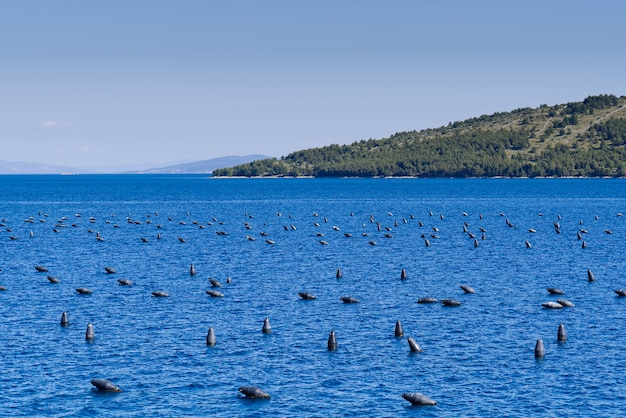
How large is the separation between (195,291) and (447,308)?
930 inches

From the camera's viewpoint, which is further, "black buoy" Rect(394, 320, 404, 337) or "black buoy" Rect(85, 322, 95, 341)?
"black buoy" Rect(394, 320, 404, 337)

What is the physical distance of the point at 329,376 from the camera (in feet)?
172

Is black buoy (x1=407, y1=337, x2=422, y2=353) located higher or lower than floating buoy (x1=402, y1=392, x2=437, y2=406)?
higher

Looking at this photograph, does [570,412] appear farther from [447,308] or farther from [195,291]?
[195,291]

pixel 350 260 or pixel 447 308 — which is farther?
pixel 350 260

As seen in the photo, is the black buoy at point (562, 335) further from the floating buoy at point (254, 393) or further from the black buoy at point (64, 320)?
Result: the black buoy at point (64, 320)

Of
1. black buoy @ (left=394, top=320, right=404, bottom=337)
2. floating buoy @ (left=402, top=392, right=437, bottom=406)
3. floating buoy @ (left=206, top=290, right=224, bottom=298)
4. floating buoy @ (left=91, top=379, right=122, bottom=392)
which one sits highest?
floating buoy @ (left=206, top=290, right=224, bottom=298)

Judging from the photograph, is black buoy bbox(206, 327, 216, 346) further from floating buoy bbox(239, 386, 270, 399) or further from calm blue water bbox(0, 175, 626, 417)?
floating buoy bbox(239, 386, 270, 399)

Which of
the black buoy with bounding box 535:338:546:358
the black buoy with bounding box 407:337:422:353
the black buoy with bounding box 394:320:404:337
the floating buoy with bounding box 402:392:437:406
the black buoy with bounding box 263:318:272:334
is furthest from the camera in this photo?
the black buoy with bounding box 263:318:272:334

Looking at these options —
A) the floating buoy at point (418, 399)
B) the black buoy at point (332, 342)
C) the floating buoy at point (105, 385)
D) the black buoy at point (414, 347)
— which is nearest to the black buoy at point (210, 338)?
the black buoy at point (332, 342)

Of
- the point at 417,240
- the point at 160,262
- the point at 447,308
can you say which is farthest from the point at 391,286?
the point at 417,240

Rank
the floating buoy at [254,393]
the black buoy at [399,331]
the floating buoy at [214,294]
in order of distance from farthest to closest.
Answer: the floating buoy at [214,294] < the black buoy at [399,331] < the floating buoy at [254,393]

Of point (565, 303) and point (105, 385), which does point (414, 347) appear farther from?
point (565, 303)

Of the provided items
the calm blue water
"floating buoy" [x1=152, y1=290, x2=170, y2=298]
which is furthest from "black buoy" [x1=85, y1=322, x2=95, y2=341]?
"floating buoy" [x1=152, y1=290, x2=170, y2=298]
